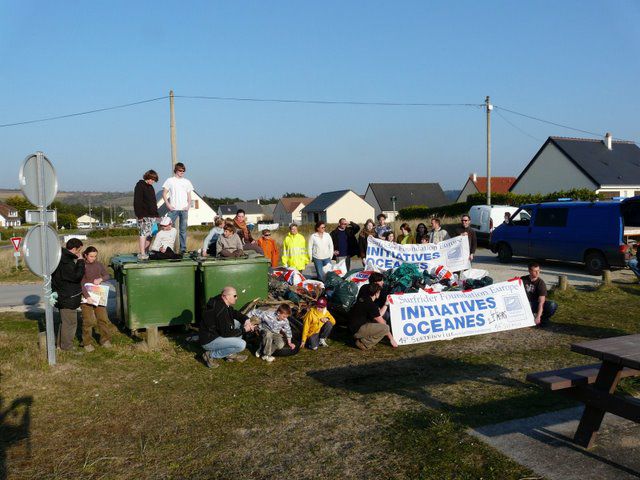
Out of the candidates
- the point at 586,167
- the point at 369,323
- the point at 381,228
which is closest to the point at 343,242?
the point at 381,228

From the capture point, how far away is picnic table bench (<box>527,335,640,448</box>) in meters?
4.74

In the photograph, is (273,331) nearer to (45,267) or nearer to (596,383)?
(45,267)

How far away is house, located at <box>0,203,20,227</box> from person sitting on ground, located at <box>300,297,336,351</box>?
4207 inches

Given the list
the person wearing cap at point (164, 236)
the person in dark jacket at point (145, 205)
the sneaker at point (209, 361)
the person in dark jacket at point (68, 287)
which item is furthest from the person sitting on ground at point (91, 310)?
the sneaker at point (209, 361)

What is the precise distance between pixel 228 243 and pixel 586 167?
35.6m

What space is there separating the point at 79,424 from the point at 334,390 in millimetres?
2814

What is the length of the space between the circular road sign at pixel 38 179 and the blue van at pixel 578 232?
1441 cm

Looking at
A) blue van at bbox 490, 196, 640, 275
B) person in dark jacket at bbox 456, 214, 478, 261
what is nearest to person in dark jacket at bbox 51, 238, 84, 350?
person in dark jacket at bbox 456, 214, 478, 261

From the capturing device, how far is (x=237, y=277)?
32.1 ft

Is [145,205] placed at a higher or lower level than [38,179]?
lower

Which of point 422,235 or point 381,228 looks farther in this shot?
point 381,228

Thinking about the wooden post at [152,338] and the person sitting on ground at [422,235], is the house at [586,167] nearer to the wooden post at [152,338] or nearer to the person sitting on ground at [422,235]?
the person sitting on ground at [422,235]

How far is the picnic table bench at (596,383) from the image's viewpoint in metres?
4.74

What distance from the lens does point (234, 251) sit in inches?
406
